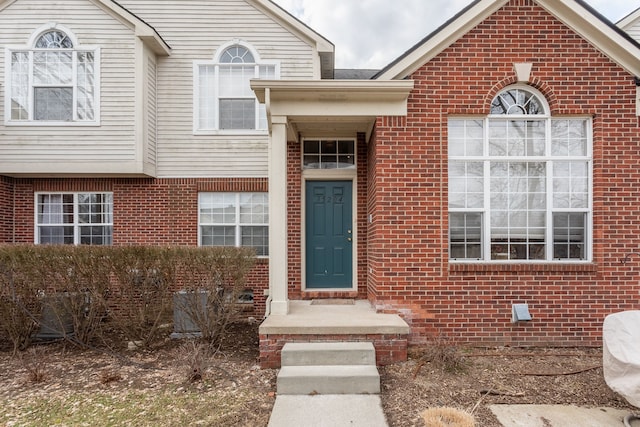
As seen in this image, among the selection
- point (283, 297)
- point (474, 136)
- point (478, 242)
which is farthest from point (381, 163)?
point (283, 297)

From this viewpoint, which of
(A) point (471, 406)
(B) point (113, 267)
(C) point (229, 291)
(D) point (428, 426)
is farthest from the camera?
(C) point (229, 291)

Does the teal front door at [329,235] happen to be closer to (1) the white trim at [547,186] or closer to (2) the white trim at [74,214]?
(1) the white trim at [547,186]

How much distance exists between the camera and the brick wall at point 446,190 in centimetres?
498

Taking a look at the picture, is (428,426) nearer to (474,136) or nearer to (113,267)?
(474,136)

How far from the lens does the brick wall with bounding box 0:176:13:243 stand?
23.1ft

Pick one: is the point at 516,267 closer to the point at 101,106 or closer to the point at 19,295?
the point at 19,295

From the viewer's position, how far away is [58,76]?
714 cm

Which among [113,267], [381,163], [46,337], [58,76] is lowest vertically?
[46,337]

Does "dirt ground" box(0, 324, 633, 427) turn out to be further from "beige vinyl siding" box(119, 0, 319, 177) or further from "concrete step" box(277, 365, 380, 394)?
"beige vinyl siding" box(119, 0, 319, 177)

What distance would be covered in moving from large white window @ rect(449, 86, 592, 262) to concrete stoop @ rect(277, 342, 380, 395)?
212 centimetres

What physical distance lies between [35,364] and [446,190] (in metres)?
5.89

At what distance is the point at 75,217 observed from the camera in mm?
7406

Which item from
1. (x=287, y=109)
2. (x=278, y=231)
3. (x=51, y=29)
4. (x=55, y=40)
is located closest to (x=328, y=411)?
(x=278, y=231)

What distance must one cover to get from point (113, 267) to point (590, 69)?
732cm
